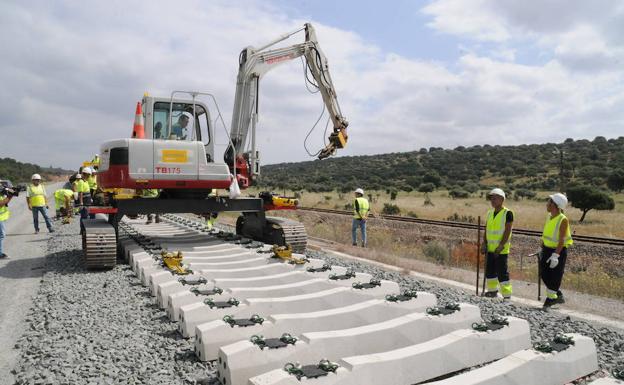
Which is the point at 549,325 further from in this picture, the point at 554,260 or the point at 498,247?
the point at 498,247

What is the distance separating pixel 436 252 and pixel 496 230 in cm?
800

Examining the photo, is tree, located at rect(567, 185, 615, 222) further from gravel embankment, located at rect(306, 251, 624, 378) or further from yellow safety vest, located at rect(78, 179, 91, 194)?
yellow safety vest, located at rect(78, 179, 91, 194)

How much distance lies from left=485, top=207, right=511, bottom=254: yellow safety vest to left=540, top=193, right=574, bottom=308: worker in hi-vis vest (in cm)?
54

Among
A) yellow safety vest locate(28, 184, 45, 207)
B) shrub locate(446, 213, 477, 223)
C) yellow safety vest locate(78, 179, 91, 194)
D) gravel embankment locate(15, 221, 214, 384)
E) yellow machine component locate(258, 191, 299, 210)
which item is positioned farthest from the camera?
shrub locate(446, 213, 477, 223)

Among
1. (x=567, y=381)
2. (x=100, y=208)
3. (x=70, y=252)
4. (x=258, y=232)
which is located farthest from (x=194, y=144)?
(x=567, y=381)

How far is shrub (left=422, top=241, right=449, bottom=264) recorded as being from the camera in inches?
564

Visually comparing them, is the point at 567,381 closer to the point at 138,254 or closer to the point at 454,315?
the point at 454,315

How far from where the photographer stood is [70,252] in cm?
1069

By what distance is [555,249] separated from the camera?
265 inches

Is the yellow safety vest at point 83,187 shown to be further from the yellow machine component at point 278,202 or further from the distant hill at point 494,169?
the distant hill at point 494,169

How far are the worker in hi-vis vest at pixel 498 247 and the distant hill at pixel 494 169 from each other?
108 ft

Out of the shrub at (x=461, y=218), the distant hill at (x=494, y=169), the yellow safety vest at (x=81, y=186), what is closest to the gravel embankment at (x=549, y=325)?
the yellow safety vest at (x=81, y=186)

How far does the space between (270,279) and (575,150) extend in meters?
69.3

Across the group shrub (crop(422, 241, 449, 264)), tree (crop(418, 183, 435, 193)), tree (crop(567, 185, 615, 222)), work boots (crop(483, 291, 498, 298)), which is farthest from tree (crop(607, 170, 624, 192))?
work boots (crop(483, 291, 498, 298))
